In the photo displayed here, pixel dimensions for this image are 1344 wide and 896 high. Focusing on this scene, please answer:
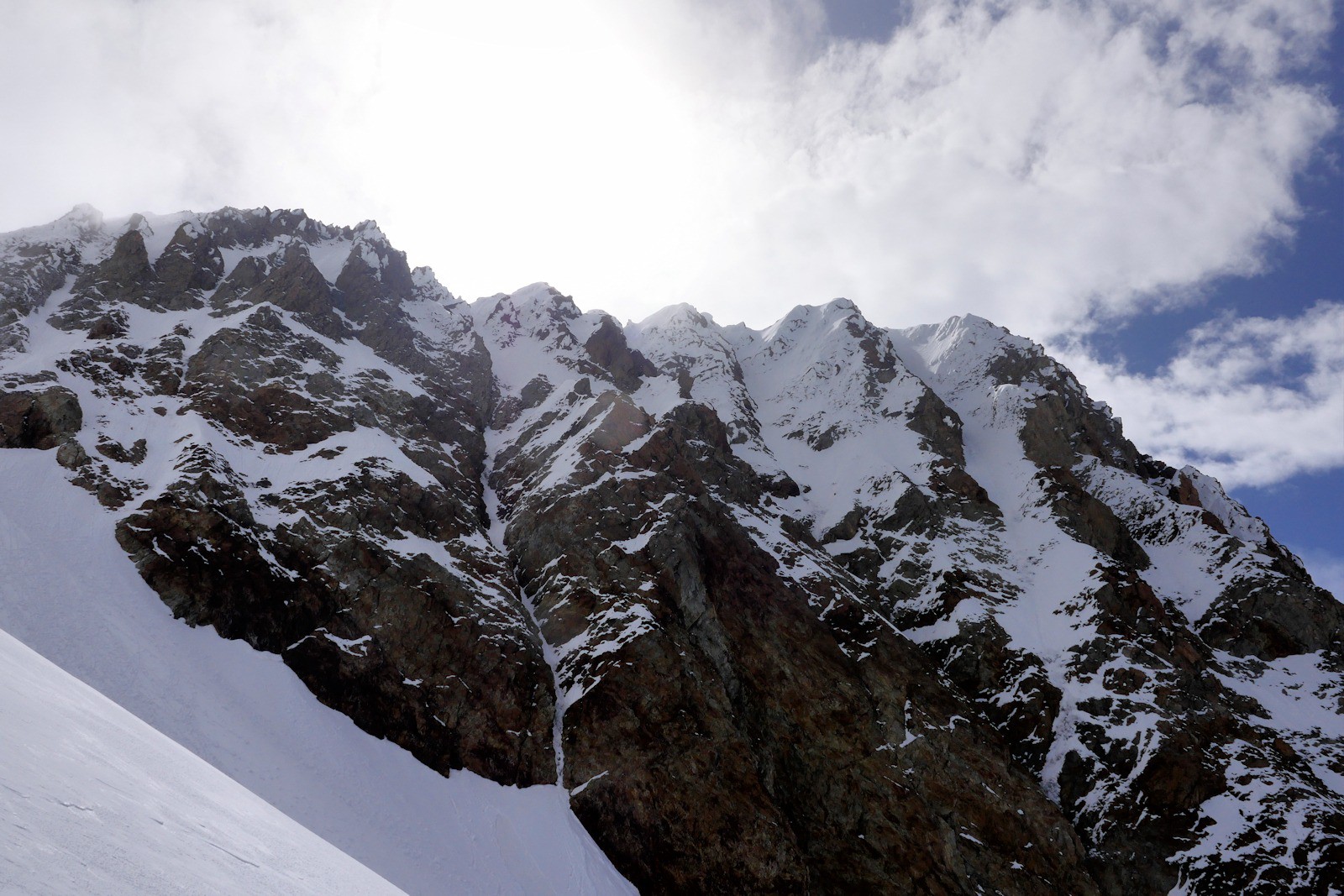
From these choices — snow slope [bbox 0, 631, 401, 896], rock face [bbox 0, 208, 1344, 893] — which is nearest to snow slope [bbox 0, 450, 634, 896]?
rock face [bbox 0, 208, 1344, 893]

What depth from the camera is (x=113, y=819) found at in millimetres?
4906

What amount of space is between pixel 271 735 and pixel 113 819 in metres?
34.8

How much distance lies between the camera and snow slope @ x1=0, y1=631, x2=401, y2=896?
389cm

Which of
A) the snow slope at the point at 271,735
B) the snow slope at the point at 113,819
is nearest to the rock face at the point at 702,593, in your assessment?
the snow slope at the point at 271,735

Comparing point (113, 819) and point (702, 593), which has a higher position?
point (702, 593)

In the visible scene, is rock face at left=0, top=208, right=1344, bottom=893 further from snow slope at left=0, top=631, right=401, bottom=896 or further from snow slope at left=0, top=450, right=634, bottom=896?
snow slope at left=0, top=631, right=401, bottom=896

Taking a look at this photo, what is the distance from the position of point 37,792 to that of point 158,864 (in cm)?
87

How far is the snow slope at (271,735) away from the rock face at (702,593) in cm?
154

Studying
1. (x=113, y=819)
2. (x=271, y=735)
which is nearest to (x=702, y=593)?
(x=271, y=735)

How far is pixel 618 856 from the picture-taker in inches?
1438

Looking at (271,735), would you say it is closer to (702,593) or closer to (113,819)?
(702,593)

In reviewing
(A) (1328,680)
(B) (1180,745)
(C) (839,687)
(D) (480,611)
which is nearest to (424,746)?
(D) (480,611)

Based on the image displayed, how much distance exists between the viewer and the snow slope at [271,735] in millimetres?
31078

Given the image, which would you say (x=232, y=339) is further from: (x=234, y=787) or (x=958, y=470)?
(x=958, y=470)
